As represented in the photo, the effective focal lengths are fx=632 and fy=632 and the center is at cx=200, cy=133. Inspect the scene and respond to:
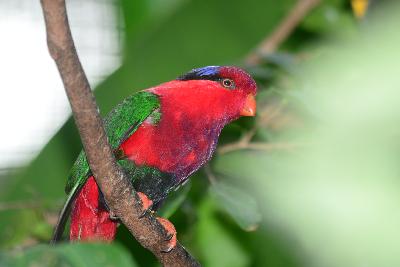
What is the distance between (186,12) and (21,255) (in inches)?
92.1

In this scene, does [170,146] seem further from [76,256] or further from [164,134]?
[76,256]

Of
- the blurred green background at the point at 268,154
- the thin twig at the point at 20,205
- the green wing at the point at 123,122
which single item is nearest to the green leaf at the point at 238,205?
the blurred green background at the point at 268,154

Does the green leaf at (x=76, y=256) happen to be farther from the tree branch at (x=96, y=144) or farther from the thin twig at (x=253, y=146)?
the thin twig at (x=253, y=146)

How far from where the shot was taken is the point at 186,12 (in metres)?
3.23

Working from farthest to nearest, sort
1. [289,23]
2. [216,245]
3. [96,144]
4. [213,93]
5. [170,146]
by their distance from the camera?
[289,23], [216,245], [213,93], [170,146], [96,144]

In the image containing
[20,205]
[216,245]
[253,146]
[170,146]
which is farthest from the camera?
[20,205]

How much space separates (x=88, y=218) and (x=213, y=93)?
0.61 meters

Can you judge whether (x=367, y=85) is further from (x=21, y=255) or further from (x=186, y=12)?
(x=186, y=12)

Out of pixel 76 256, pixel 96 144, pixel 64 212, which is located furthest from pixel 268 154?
pixel 76 256

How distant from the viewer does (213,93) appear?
2121mm

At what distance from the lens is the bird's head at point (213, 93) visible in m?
2.07

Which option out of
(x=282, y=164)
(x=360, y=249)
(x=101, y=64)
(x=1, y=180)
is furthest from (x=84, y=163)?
(x=101, y=64)

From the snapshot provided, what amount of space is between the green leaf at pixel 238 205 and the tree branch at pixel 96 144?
251 mm

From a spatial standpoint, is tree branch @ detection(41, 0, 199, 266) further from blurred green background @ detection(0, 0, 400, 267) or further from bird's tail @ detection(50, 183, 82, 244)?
bird's tail @ detection(50, 183, 82, 244)
